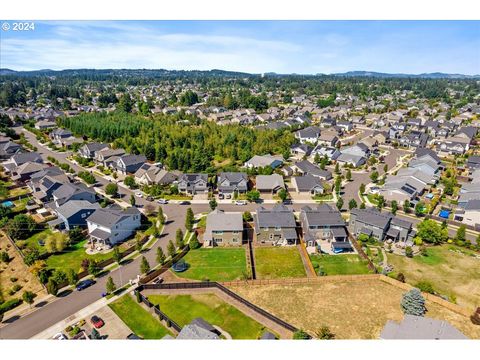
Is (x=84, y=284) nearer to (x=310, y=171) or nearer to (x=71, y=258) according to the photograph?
(x=71, y=258)

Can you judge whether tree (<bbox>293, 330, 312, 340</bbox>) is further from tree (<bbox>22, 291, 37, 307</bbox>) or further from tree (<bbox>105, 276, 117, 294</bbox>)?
tree (<bbox>22, 291, 37, 307</bbox>)

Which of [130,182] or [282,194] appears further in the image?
[130,182]

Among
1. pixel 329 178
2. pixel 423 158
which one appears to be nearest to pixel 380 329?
pixel 329 178

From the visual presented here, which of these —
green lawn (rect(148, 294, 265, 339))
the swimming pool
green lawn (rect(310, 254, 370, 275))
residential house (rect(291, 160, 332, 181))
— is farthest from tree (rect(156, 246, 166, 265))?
residential house (rect(291, 160, 332, 181))

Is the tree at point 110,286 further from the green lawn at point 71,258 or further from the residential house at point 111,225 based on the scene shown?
the residential house at point 111,225

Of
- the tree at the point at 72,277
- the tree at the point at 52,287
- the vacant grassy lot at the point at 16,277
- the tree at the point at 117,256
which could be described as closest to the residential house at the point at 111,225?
the tree at the point at 117,256

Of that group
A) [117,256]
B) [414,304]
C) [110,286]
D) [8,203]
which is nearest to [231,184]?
[117,256]

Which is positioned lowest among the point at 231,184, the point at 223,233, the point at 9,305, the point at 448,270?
the point at 9,305
